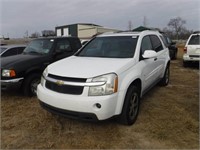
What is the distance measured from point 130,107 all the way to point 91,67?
1.01 meters

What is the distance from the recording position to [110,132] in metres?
3.59

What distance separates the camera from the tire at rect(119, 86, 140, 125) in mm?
3537

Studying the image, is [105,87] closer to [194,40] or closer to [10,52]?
[10,52]

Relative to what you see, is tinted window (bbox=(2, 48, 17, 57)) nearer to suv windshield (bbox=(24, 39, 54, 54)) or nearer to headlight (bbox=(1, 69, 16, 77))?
suv windshield (bbox=(24, 39, 54, 54))

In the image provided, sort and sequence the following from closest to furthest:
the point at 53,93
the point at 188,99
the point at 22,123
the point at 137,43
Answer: the point at 53,93, the point at 22,123, the point at 137,43, the point at 188,99

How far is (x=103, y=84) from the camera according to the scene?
3.23 m

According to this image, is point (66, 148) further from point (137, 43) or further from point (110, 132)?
point (137, 43)

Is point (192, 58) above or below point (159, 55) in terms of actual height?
below

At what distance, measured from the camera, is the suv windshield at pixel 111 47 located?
4.36 meters

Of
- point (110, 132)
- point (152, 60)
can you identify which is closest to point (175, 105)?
point (152, 60)

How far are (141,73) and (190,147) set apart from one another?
1.58 metres

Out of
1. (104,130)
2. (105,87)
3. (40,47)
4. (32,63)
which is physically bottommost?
(104,130)

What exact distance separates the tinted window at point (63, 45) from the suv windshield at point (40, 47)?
0.72 ft

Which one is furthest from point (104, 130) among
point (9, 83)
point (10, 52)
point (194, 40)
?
point (194, 40)
